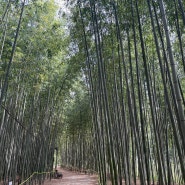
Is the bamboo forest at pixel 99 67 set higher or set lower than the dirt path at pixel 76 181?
higher

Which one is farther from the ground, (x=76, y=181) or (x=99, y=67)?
(x=99, y=67)

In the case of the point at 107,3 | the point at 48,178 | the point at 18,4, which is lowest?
the point at 48,178

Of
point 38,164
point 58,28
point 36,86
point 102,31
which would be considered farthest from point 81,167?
point 102,31

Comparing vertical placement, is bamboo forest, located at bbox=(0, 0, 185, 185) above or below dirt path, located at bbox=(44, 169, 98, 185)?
above

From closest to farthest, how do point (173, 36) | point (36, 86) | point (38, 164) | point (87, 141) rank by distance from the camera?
point (173, 36), point (36, 86), point (38, 164), point (87, 141)

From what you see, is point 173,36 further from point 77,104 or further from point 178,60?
point 77,104

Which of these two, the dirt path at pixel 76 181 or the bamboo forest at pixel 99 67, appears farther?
the dirt path at pixel 76 181

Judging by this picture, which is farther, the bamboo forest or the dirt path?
the dirt path

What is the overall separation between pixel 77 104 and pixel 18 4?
28.8 ft

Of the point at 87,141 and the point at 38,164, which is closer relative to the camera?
the point at 38,164

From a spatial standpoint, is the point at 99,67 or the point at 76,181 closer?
the point at 99,67

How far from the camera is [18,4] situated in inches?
216

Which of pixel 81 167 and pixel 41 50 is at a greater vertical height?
pixel 41 50

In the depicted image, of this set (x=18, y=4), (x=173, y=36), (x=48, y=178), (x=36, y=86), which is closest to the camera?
(x=18, y=4)
